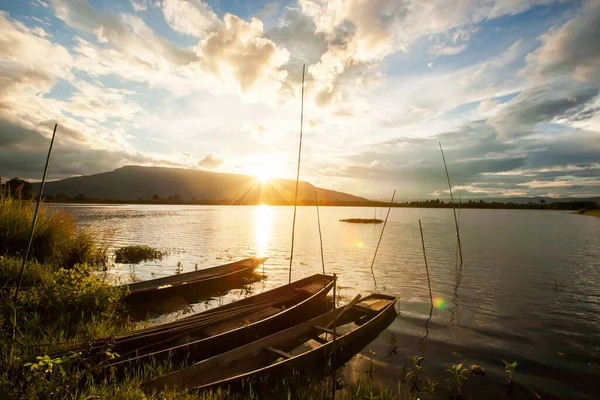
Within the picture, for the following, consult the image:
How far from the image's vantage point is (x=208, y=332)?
9.04 meters

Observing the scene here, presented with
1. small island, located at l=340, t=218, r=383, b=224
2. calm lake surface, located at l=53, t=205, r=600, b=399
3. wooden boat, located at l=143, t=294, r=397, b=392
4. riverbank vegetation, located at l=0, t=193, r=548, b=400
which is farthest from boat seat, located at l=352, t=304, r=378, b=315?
→ small island, located at l=340, t=218, r=383, b=224

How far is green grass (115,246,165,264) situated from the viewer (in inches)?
936

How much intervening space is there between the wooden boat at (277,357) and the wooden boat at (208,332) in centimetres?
70

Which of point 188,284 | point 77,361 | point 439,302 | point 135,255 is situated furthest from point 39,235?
point 439,302

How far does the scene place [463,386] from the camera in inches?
317

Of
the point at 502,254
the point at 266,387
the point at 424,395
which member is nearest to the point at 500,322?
the point at 424,395

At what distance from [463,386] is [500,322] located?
6.23 metres

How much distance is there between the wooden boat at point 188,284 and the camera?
43.5 ft

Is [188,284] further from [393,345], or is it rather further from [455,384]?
[455,384]

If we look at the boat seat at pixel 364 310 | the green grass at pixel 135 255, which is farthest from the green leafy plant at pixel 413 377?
the green grass at pixel 135 255

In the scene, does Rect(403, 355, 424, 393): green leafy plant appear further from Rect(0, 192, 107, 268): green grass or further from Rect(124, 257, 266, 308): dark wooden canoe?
Rect(0, 192, 107, 268): green grass

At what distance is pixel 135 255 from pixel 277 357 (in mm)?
20992

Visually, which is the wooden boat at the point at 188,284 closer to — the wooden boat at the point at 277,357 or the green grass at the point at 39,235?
the green grass at the point at 39,235

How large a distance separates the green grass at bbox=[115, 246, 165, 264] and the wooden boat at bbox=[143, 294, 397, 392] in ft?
62.0
